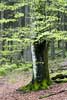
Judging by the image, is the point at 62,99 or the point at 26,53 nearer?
the point at 62,99

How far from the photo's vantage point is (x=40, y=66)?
15.3 meters

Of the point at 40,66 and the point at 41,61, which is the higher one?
the point at 41,61

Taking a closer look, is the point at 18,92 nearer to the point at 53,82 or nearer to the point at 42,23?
→ the point at 53,82

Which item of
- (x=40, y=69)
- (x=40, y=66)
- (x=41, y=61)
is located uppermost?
(x=41, y=61)

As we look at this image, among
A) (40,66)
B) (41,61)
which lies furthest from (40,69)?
(41,61)

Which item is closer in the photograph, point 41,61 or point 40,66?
point 41,61

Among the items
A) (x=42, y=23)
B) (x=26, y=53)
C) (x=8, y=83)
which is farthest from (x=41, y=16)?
(x=26, y=53)

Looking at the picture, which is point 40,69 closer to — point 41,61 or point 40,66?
point 40,66

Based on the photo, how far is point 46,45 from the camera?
15.3 m

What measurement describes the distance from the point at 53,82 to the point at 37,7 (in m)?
4.83

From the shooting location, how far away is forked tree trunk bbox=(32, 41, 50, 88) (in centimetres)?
1516

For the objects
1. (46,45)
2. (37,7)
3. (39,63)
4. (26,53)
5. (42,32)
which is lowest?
(26,53)

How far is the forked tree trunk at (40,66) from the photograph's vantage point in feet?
49.7

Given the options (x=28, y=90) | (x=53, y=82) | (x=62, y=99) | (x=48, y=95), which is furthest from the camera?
(x=53, y=82)
